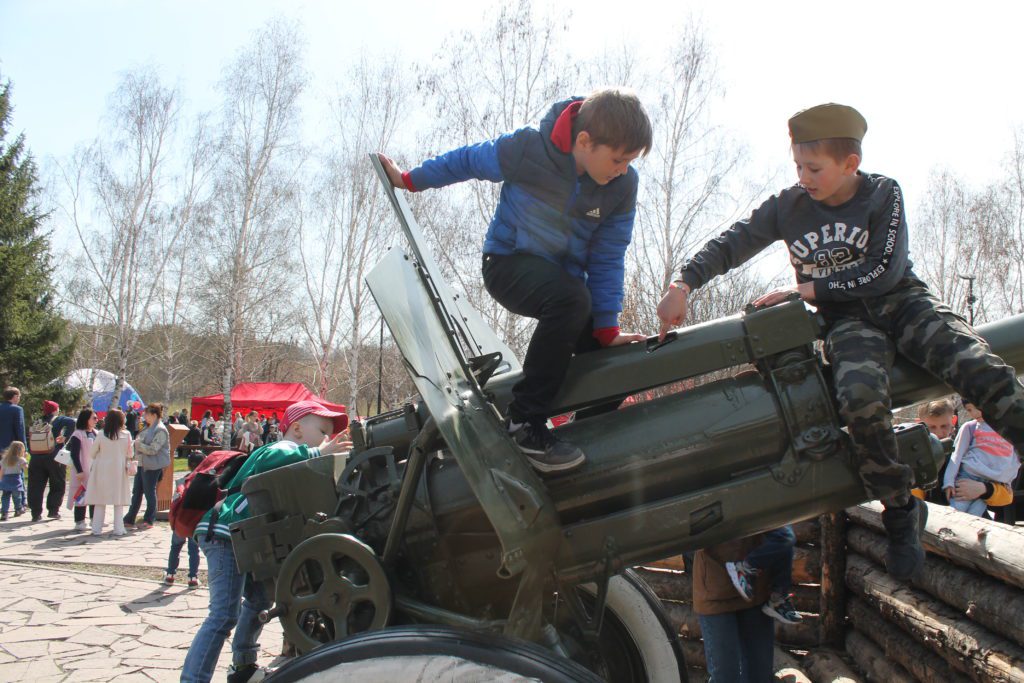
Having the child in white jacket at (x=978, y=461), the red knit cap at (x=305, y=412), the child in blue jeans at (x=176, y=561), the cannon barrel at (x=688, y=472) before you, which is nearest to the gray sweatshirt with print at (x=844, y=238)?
the cannon barrel at (x=688, y=472)

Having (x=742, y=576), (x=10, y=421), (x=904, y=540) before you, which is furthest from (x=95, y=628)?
(x=10, y=421)

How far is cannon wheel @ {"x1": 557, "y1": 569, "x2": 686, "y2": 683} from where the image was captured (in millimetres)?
3006

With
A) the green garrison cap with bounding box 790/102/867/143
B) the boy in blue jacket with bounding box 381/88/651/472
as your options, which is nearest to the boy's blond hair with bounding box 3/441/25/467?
the boy in blue jacket with bounding box 381/88/651/472

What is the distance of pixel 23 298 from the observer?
944 inches

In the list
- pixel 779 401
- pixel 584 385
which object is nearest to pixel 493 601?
pixel 584 385

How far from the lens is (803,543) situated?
4961 mm

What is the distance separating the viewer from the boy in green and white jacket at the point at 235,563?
12.8 feet

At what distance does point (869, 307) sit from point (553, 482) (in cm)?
108

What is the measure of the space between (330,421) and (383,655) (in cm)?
256

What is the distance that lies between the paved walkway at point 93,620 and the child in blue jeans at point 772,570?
3.60m

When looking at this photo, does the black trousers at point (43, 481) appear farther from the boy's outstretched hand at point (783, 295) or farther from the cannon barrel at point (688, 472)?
the boy's outstretched hand at point (783, 295)

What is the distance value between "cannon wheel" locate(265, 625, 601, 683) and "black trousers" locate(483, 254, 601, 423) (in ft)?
2.31

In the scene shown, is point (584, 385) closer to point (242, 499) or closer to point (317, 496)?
point (317, 496)

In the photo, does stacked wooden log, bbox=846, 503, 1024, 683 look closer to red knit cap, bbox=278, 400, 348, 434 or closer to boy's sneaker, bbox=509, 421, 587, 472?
boy's sneaker, bbox=509, 421, 587, 472
